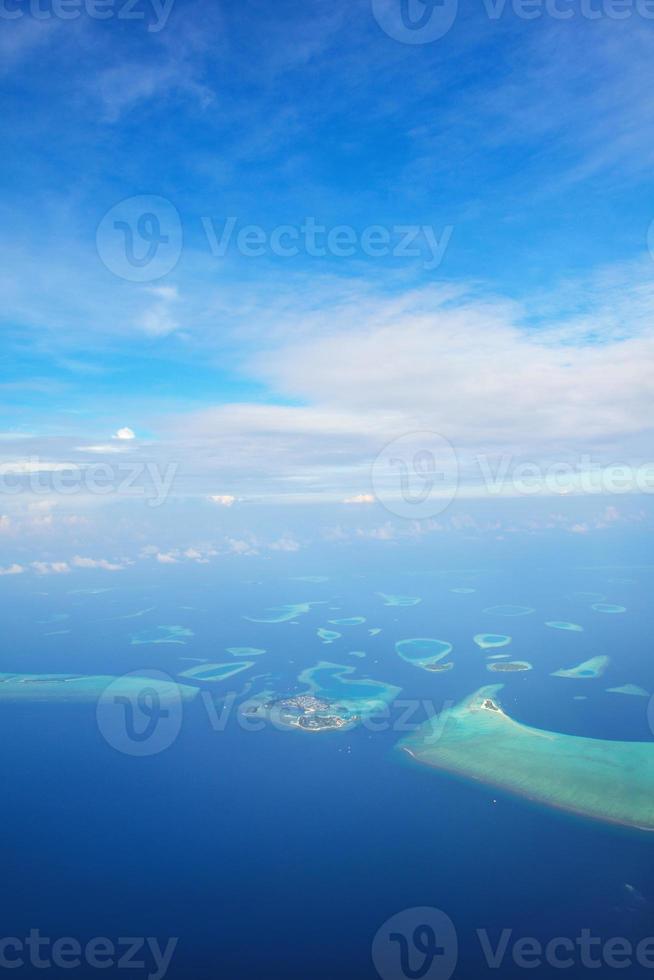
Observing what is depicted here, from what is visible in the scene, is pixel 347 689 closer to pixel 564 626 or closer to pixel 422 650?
pixel 422 650

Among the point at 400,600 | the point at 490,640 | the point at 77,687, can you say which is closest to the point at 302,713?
the point at 77,687

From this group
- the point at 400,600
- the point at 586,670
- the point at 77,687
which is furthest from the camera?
the point at 400,600

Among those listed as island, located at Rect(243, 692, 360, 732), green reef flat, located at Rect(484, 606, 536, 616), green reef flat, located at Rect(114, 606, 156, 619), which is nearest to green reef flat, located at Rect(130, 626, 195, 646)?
green reef flat, located at Rect(114, 606, 156, 619)

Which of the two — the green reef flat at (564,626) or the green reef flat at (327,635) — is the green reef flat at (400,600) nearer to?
the green reef flat at (327,635)

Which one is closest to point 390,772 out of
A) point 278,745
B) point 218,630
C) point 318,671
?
point 278,745

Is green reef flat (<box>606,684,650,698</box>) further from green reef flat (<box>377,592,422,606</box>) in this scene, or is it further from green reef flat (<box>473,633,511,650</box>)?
green reef flat (<box>377,592,422,606</box>)

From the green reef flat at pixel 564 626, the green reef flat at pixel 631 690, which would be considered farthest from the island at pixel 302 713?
the green reef flat at pixel 564 626
